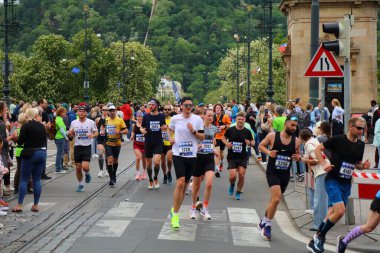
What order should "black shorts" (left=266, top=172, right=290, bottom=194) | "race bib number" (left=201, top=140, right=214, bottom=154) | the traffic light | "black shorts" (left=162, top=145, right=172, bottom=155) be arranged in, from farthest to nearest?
"black shorts" (left=162, top=145, right=172, bottom=155) < "race bib number" (left=201, top=140, right=214, bottom=154) < the traffic light < "black shorts" (left=266, top=172, right=290, bottom=194)

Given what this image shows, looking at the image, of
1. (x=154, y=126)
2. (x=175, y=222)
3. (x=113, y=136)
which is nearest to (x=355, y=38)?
(x=154, y=126)

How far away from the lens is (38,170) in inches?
535

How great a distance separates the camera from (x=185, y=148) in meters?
12.5

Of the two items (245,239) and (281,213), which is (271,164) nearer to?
(245,239)

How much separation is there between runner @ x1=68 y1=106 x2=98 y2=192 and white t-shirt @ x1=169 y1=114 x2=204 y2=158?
4.52 meters

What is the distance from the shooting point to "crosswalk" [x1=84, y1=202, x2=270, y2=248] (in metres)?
10.9

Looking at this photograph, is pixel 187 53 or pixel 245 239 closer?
pixel 245 239

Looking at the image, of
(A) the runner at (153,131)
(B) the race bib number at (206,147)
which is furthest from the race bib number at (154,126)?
(B) the race bib number at (206,147)

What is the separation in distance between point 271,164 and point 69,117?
1479 cm

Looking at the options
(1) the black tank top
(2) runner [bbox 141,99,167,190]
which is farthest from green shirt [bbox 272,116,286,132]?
(1) the black tank top

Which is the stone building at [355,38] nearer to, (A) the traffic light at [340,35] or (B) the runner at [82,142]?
(B) the runner at [82,142]

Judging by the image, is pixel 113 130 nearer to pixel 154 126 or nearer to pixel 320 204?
pixel 154 126

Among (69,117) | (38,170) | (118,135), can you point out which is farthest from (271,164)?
(69,117)

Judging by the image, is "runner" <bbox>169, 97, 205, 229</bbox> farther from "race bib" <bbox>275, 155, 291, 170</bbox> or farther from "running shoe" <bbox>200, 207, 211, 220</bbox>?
"race bib" <bbox>275, 155, 291, 170</bbox>
